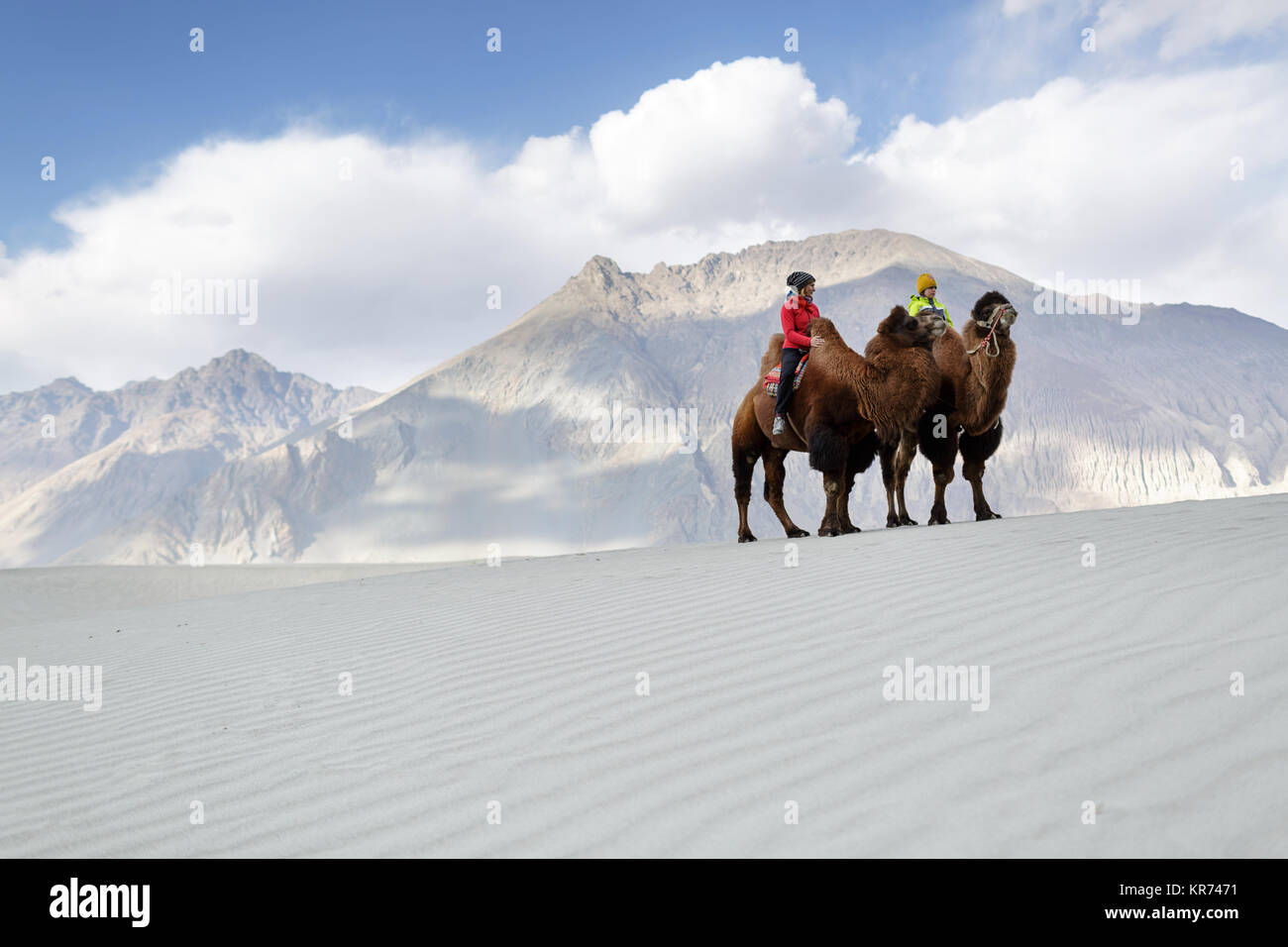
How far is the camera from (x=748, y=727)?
11.8 feet

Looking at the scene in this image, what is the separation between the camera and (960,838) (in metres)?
2.62

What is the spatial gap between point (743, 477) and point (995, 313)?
400cm

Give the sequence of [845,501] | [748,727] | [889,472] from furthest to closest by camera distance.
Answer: [845,501], [889,472], [748,727]

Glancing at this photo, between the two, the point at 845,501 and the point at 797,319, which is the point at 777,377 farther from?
the point at 845,501

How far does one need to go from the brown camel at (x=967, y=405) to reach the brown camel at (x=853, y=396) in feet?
0.90

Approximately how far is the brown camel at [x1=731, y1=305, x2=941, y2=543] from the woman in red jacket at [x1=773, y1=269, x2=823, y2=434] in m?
0.08

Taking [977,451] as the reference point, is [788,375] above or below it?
above

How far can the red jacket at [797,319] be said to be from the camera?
10.2 m

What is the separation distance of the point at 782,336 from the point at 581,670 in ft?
21.7

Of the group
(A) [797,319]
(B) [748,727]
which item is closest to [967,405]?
(A) [797,319]

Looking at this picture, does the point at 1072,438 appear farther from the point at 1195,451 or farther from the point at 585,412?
the point at 585,412

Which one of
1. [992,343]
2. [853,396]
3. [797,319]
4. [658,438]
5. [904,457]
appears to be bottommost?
[904,457]

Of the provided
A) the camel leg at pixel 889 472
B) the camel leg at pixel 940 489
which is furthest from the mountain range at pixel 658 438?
the camel leg at pixel 889 472

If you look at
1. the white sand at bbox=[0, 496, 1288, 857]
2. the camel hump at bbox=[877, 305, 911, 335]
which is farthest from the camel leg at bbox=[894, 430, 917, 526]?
the white sand at bbox=[0, 496, 1288, 857]
